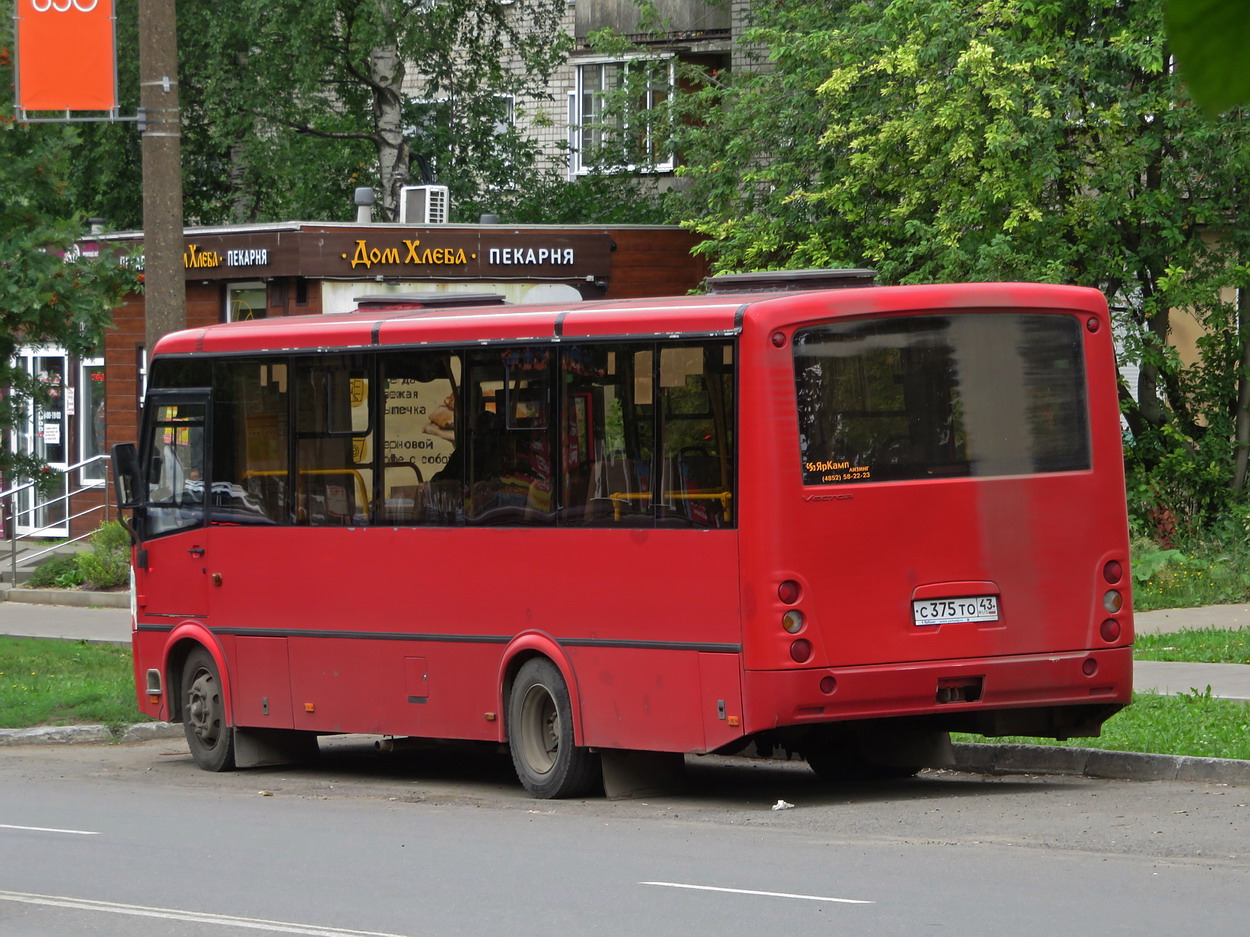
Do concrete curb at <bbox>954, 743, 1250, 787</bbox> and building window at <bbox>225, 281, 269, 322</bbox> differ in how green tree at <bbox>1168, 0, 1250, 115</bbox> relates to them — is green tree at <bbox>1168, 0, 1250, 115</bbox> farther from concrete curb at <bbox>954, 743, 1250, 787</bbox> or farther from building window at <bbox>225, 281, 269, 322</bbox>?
building window at <bbox>225, 281, 269, 322</bbox>

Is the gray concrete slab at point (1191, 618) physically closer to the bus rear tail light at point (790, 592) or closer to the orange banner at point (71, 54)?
the bus rear tail light at point (790, 592)

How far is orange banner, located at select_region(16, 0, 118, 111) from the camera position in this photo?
14633 mm

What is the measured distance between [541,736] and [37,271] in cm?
867

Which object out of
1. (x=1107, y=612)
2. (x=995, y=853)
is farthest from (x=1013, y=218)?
(x=995, y=853)

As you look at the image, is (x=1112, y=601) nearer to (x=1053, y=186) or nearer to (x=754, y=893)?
(x=754, y=893)

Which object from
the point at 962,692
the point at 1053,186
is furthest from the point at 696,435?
the point at 1053,186

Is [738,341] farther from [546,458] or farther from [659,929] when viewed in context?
[659,929]

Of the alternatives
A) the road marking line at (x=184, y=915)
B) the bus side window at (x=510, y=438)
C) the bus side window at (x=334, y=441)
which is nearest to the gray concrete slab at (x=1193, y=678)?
the bus side window at (x=510, y=438)

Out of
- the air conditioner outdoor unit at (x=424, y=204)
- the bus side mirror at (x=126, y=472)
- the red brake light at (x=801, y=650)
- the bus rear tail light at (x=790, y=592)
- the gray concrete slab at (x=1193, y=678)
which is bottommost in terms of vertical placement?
the gray concrete slab at (x=1193, y=678)

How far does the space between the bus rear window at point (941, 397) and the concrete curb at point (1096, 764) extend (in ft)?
5.40

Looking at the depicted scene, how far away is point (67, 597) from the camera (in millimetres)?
24578

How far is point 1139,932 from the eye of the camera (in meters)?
6.18

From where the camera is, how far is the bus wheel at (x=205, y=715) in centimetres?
1278

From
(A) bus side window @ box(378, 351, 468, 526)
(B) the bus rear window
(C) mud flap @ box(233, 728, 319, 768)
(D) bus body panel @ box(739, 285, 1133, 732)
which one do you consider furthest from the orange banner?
(B) the bus rear window
